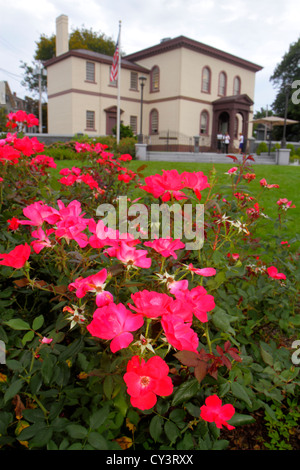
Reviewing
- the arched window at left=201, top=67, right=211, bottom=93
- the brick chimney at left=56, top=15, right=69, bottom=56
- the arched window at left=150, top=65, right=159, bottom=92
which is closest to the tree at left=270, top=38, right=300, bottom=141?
the arched window at left=201, top=67, right=211, bottom=93

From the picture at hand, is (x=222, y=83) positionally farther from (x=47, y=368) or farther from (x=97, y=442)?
(x=97, y=442)

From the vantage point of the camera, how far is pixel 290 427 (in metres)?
1.90

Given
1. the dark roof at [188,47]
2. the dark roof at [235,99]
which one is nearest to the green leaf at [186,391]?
the dark roof at [188,47]

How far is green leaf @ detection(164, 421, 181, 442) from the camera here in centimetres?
108

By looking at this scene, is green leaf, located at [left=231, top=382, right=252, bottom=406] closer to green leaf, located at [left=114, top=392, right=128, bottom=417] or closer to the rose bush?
the rose bush

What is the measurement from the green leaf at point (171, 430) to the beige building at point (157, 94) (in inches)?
998

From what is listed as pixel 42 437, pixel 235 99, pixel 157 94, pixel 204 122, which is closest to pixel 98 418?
pixel 42 437

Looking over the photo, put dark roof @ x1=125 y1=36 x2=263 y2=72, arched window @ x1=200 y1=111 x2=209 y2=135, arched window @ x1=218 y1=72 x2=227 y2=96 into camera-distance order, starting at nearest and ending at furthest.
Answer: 1. dark roof @ x1=125 y1=36 x2=263 y2=72
2. arched window @ x1=200 y1=111 x2=209 y2=135
3. arched window @ x1=218 y1=72 x2=227 y2=96

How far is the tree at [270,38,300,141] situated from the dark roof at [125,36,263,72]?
13.0 meters

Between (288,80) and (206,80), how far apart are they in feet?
78.4

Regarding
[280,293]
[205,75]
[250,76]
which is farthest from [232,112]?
[280,293]

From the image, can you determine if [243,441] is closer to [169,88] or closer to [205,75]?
[169,88]

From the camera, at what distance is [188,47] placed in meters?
26.3
